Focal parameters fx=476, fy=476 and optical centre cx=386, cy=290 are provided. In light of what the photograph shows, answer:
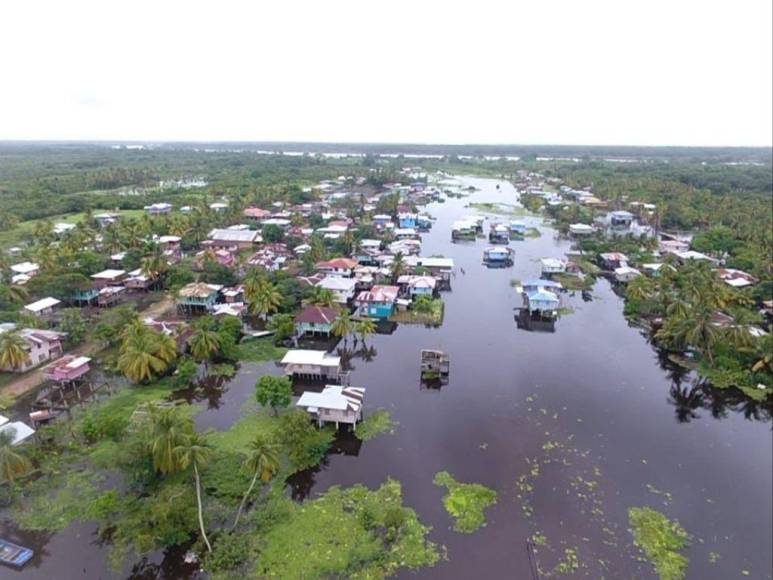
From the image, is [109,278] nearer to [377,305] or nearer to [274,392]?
[377,305]

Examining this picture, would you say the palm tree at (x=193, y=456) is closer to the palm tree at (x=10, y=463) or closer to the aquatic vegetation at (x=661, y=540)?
the palm tree at (x=10, y=463)

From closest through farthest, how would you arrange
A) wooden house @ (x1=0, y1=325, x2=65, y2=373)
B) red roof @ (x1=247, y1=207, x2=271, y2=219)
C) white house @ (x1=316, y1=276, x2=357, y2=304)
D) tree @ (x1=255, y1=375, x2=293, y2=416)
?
1. tree @ (x1=255, y1=375, x2=293, y2=416)
2. wooden house @ (x1=0, y1=325, x2=65, y2=373)
3. white house @ (x1=316, y1=276, x2=357, y2=304)
4. red roof @ (x1=247, y1=207, x2=271, y2=219)

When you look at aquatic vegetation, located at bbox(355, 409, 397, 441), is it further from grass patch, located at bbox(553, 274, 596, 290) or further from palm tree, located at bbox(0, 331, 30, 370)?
grass patch, located at bbox(553, 274, 596, 290)

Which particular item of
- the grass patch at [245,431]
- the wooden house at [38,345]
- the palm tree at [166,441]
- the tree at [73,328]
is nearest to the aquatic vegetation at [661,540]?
the grass patch at [245,431]

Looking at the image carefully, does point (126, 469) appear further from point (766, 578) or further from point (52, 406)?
point (766, 578)

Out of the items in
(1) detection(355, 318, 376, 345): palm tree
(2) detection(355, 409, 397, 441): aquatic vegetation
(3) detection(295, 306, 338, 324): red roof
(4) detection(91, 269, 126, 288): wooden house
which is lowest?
(2) detection(355, 409, 397, 441): aquatic vegetation

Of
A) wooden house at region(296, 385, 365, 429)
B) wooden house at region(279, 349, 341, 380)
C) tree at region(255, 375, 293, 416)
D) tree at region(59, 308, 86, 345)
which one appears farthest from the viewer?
tree at region(59, 308, 86, 345)

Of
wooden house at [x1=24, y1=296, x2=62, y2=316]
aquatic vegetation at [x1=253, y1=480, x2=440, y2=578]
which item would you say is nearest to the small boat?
aquatic vegetation at [x1=253, y1=480, x2=440, y2=578]
